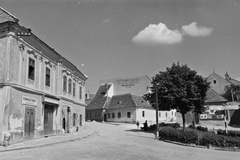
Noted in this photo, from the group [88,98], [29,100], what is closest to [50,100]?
[29,100]

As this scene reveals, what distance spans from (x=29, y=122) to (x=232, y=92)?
4497 centimetres

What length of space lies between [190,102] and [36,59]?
17102 millimetres

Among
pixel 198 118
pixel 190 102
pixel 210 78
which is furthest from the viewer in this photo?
pixel 210 78

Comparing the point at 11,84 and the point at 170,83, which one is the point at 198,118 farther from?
the point at 11,84

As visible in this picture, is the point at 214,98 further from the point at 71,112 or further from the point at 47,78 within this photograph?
the point at 47,78

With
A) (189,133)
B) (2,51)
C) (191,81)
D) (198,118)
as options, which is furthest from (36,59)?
(198,118)

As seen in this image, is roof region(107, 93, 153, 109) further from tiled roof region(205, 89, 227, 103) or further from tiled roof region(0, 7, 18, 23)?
tiled roof region(0, 7, 18, 23)

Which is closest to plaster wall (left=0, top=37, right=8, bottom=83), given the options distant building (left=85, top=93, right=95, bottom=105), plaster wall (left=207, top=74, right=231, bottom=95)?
plaster wall (left=207, top=74, right=231, bottom=95)

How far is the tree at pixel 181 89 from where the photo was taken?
26.7 m

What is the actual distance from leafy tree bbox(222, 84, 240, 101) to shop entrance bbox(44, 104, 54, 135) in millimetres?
41162

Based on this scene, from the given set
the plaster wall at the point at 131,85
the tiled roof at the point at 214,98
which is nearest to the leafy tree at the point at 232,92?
the tiled roof at the point at 214,98

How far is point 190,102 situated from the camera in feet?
89.5

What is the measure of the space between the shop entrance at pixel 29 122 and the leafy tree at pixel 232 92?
44043 mm

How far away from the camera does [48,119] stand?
2148cm
